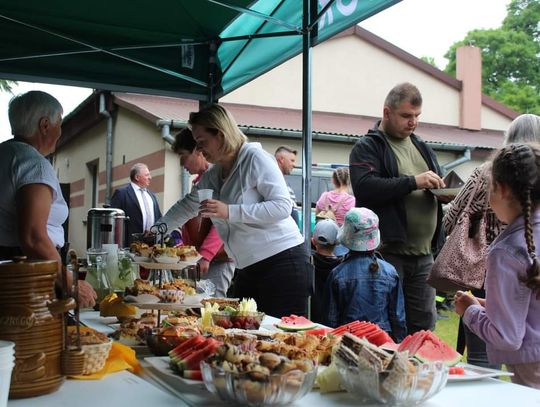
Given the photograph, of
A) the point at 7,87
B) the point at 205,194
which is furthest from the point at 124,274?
the point at 7,87

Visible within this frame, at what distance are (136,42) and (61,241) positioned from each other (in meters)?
2.73

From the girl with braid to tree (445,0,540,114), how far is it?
28442 millimetres

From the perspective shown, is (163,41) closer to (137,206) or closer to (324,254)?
(137,206)

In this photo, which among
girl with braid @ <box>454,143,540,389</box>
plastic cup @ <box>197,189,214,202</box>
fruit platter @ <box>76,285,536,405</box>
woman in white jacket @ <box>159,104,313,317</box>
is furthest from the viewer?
woman in white jacket @ <box>159,104,313,317</box>

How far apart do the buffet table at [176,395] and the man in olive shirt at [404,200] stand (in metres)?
1.81

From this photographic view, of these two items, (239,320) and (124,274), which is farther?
(124,274)

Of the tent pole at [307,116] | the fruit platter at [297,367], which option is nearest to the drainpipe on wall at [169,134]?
the tent pole at [307,116]

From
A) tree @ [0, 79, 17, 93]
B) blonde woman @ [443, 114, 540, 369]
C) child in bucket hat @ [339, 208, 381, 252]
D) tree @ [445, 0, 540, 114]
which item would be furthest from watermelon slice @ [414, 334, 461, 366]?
tree @ [445, 0, 540, 114]

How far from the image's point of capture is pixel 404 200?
130 inches

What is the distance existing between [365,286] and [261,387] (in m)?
2.04

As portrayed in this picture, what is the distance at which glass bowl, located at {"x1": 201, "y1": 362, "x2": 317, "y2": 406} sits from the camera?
44.5 inches

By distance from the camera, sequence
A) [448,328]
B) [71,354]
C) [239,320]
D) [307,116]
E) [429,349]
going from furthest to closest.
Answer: [448,328] → [307,116] → [239,320] → [429,349] → [71,354]

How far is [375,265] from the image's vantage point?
123 inches

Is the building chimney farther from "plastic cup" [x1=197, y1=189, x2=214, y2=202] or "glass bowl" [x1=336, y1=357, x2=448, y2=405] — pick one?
"glass bowl" [x1=336, y1=357, x2=448, y2=405]
